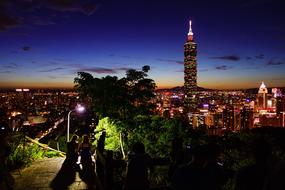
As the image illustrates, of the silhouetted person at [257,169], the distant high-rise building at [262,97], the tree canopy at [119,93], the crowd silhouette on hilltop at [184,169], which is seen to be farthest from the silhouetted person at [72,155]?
the distant high-rise building at [262,97]

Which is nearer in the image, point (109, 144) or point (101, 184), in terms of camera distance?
point (101, 184)

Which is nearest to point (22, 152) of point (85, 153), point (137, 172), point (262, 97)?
point (85, 153)

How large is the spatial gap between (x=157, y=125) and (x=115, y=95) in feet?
7.32

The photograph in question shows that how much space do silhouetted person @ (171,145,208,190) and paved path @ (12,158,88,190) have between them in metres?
5.17

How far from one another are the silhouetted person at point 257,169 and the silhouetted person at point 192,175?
49 centimetres

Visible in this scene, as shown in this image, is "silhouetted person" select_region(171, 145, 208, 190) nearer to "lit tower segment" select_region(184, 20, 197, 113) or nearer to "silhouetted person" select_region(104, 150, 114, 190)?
"silhouetted person" select_region(104, 150, 114, 190)

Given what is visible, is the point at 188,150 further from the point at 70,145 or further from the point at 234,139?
the point at 70,145

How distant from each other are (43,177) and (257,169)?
7.47 metres

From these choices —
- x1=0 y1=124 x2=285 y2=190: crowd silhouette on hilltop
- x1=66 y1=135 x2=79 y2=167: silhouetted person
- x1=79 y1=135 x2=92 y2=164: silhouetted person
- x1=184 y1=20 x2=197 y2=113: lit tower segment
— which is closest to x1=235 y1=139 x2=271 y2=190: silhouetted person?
x1=0 y1=124 x2=285 y2=190: crowd silhouette on hilltop

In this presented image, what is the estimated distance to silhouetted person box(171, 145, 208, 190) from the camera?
3.99 metres

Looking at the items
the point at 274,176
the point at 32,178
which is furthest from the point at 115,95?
the point at 274,176

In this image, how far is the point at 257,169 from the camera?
3.95 m

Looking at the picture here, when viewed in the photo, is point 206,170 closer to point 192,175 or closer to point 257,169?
point 192,175

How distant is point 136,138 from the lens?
13539mm
